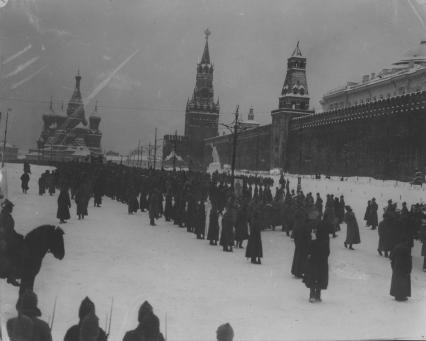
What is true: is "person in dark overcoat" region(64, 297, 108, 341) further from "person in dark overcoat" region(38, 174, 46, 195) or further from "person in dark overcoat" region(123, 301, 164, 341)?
"person in dark overcoat" region(38, 174, 46, 195)

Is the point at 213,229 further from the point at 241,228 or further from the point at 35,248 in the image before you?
the point at 35,248

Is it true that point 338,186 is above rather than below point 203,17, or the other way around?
below

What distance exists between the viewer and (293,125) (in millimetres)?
44656

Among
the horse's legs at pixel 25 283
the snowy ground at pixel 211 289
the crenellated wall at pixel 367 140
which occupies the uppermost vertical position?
the crenellated wall at pixel 367 140

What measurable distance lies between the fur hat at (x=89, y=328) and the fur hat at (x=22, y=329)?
1.43 ft

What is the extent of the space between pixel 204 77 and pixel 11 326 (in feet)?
232

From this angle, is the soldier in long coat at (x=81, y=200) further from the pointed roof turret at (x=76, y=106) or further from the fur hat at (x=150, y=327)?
the pointed roof turret at (x=76, y=106)

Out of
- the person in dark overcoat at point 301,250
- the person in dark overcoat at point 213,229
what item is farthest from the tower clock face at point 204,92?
the person in dark overcoat at point 301,250

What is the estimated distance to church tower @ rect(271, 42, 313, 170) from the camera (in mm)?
45281

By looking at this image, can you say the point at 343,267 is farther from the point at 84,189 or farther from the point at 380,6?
the point at 84,189

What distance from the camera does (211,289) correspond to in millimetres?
7609

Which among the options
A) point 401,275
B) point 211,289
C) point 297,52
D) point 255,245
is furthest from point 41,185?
point 297,52

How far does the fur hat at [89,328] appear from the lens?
3.95 meters

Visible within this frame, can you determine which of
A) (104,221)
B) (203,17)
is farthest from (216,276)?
(104,221)
